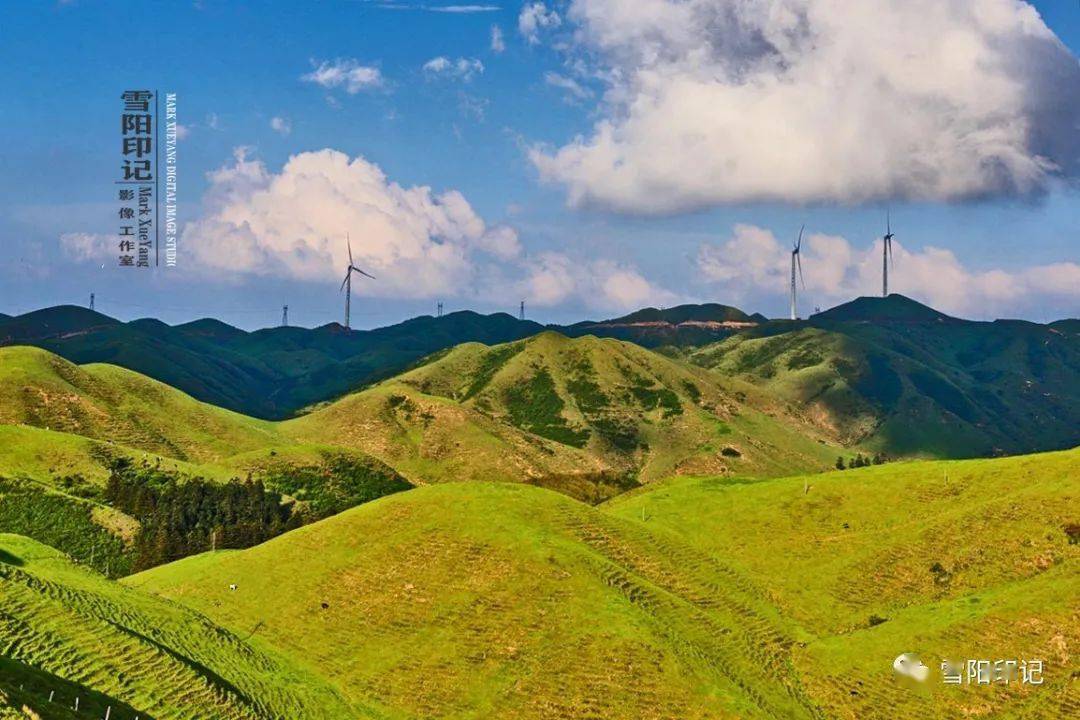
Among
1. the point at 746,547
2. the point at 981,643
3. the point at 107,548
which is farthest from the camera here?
the point at 107,548

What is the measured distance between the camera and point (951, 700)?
77312 mm

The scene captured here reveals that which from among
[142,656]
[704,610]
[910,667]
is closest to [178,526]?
[142,656]

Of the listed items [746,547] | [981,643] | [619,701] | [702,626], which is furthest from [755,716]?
[746,547]

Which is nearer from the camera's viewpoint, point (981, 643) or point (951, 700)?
point (951, 700)

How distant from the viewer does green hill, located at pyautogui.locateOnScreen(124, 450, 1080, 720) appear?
76.4m

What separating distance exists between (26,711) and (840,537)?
99.2 m

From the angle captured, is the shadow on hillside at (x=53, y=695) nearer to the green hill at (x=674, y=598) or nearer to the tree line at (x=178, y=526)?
the green hill at (x=674, y=598)

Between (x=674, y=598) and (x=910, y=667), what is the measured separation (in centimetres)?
2450

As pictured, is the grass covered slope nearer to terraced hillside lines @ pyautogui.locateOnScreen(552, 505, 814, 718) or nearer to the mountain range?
the mountain range

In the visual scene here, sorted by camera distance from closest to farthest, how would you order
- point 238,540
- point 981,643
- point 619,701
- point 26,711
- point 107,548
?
point 26,711, point 619,701, point 981,643, point 107,548, point 238,540

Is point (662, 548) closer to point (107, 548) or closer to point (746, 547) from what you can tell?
point (746, 547)

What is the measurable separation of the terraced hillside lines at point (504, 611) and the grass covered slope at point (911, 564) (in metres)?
6.72

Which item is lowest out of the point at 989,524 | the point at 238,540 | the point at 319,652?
the point at 238,540

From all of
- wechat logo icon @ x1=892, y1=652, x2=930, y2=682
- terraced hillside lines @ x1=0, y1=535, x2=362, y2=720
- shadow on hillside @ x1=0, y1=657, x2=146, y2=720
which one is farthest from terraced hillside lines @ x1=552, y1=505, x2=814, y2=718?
shadow on hillside @ x1=0, y1=657, x2=146, y2=720
